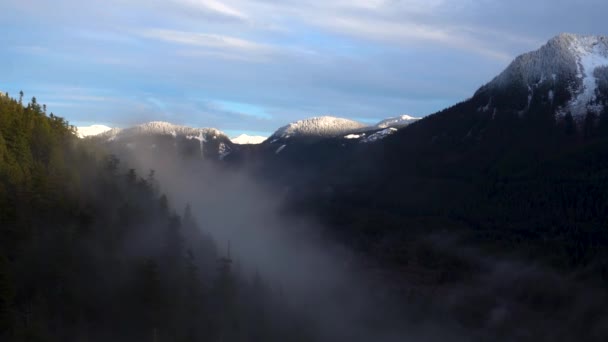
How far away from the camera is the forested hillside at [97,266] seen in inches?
2330

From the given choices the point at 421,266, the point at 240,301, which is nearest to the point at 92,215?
the point at 240,301

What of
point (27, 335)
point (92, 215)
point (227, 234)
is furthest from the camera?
point (227, 234)

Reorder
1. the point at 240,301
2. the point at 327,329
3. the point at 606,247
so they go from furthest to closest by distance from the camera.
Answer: the point at 606,247
the point at 327,329
the point at 240,301

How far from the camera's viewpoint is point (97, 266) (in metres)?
69.5

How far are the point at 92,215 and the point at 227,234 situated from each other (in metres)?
84.0

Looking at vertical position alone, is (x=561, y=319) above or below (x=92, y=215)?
below

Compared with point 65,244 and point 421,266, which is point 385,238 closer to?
point 421,266

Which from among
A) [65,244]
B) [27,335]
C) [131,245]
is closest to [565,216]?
[131,245]

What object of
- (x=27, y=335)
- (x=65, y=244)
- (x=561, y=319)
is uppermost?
(x=65, y=244)

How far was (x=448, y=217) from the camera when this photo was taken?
19000 centimetres

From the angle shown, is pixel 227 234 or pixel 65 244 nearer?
pixel 65 244

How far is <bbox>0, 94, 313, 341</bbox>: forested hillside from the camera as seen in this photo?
5919 centimetres

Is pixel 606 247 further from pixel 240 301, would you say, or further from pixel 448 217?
pixel 240 301

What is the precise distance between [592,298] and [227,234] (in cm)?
6788
